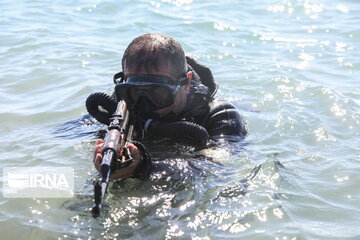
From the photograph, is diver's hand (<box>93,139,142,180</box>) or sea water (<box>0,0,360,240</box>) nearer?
diver's hand (<box>93,139,142,180</box>)

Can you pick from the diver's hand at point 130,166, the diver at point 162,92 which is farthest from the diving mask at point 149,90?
the diver's hand at point 130,166

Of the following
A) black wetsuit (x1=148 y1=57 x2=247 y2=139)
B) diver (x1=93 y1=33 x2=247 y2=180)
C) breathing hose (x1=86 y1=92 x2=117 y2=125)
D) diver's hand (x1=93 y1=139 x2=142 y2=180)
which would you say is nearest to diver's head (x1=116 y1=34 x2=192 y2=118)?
diver (x1=93 y1=33 x2=247 y2=180)

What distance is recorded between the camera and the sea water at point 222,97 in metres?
3.51

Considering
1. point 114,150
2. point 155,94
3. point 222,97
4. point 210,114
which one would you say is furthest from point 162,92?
point 222,97

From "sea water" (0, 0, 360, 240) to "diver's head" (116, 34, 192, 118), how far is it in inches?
16.7

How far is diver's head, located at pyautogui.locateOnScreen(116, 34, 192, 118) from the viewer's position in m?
3.87

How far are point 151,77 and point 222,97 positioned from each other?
2.78 m

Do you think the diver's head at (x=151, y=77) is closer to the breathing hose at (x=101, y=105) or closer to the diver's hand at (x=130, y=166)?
the breathing hose at (x=101, y=105)

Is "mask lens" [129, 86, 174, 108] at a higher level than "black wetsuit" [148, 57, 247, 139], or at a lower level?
higher

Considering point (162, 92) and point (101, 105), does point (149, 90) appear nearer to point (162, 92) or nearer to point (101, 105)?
point (162, 92)

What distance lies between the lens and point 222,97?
657 centimetres

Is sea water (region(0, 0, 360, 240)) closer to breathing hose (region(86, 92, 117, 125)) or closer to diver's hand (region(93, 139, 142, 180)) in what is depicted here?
diver's hand (region(93, 139, 142, 180))

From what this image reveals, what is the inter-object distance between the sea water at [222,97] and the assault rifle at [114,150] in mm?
409

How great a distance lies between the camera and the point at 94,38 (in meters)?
9.56
